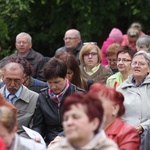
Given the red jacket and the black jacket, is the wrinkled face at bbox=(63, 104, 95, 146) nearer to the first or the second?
the red jacket

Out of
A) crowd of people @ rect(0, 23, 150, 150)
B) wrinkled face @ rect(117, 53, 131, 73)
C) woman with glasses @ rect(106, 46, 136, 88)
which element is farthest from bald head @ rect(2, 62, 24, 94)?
wrinkled face @ rect(117, 53, 131, 73)

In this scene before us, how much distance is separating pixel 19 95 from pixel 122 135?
1851 millimetres

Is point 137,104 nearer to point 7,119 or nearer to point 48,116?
point 48,116

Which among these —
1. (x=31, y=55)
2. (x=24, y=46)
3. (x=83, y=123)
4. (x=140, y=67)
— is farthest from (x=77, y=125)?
(x=24, y=46)

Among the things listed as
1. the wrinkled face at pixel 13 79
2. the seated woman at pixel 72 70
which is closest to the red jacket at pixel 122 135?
the wrinkled face at pixel 13 79

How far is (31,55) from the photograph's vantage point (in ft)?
40.3

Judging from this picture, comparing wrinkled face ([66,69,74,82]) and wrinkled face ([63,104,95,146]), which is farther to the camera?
wrinkled face ([66,69,74,82])

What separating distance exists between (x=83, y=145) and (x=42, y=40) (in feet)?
36.2

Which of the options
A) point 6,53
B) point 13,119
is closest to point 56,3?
point 6,53

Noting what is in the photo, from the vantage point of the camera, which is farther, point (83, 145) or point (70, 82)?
point (70, 82)

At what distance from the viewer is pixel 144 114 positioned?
8375mm

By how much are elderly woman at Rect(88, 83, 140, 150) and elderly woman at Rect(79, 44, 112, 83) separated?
309 cm

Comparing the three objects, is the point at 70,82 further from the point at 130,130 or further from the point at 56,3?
the point at 56,3

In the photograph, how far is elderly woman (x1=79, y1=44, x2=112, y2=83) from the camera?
10523 millimetres
